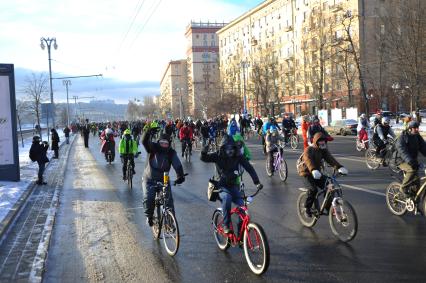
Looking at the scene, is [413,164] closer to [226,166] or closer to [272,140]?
[226,166]

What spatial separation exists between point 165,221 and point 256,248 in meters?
1.76

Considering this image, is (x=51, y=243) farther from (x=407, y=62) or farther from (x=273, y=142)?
(x=407, y=62)

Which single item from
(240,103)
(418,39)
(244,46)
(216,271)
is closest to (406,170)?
(216,271)

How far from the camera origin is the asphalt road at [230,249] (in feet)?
18.7

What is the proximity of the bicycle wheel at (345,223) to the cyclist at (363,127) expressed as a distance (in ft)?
42.0

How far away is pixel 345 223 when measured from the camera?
22.7 feet

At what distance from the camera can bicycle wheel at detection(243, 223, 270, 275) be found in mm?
5539

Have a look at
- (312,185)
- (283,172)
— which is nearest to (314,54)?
(283,172)

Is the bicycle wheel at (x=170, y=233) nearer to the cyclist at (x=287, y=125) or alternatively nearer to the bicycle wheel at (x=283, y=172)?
the bicycle wheel at (x=283, y=172)

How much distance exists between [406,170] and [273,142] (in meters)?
6.37

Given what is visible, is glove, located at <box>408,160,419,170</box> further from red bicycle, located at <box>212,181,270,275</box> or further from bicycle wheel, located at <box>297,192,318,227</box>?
red bicycle, located at <box>212,181,270,275</box>

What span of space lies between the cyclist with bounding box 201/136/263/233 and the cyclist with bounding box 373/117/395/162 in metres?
9.17

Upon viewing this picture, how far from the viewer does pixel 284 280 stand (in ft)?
17.7

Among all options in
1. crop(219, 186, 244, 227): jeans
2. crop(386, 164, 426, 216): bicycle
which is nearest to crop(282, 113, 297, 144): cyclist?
crop(386, 164, 426, 216): bicycle
